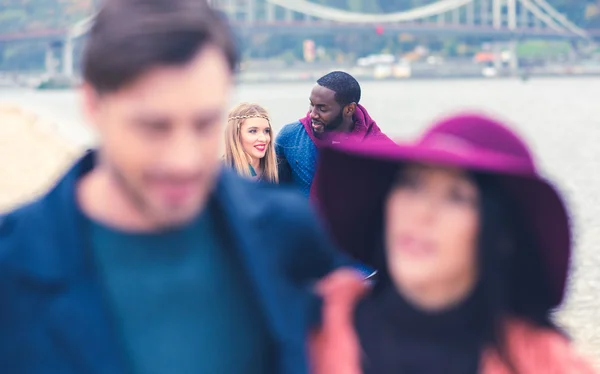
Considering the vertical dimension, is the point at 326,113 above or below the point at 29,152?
below

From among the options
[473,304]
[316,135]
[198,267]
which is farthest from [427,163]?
[316,135]

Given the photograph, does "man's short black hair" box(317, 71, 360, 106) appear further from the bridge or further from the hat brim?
the bridge

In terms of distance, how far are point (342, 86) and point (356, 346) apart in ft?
11.2

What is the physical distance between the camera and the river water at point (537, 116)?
5.88 metres

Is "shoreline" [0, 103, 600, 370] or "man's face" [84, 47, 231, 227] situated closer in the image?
"man's face" [84, 47, 231, 227]

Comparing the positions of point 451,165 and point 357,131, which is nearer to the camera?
point 451,165

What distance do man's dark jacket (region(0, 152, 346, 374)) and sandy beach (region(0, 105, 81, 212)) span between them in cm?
79

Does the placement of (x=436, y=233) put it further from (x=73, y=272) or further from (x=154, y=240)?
(x=73, y=272)

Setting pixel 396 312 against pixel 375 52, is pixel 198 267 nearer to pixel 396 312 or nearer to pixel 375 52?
pixel 396 312

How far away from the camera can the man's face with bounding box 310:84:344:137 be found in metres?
Result: 4.76

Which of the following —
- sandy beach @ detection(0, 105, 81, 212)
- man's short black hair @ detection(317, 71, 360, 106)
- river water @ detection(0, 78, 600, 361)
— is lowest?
river water @ detection(0, 78, 600, 361)

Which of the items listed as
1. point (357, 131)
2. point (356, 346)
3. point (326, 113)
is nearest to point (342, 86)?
point (326, 113)

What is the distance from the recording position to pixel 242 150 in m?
4.61

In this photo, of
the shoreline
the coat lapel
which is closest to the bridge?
the shoreline
